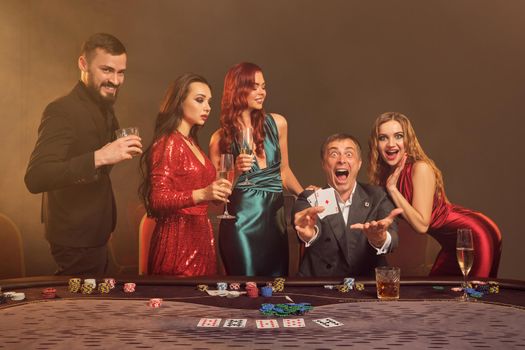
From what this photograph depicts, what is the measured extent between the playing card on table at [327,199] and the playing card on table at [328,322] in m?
2.20

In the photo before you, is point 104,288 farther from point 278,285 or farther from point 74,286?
point 278,285

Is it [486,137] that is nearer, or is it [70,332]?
[70,332]

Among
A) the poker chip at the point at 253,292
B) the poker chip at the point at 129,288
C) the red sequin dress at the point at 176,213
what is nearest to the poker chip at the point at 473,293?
the poker chip at the point at 253,292

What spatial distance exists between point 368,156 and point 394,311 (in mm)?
2232

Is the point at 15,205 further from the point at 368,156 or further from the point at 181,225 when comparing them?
the point at 368,156

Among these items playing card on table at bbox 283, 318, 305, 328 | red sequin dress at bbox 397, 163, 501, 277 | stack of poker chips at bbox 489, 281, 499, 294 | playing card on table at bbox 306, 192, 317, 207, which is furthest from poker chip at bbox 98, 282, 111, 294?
red sequin dress at bbox 397, 163, 501, 277

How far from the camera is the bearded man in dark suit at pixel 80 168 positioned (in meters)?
4.04

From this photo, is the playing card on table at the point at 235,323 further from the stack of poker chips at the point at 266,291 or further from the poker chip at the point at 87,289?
the poker chip at the point at 87,289

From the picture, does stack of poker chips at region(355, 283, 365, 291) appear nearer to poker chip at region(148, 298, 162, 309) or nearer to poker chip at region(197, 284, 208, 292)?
poker chip at region(197, 284, 208, 292)

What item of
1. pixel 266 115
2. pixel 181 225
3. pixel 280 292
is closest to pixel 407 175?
pixel 266 115

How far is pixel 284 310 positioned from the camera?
2068 millimetres

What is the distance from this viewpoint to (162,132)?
164 inches

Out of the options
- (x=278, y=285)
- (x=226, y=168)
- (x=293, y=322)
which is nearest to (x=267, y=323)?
(x=293, y=322)

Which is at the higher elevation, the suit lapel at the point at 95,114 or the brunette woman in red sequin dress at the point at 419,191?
the suit lapel at the point at 95,114
